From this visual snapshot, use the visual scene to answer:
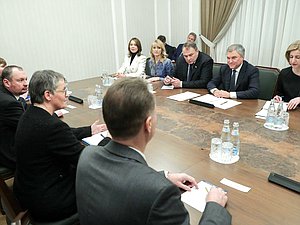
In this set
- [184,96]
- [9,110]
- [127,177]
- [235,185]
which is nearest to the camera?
[127,177]

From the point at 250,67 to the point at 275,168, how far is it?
1722 mm

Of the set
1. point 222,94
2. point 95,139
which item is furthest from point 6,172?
point 222,94

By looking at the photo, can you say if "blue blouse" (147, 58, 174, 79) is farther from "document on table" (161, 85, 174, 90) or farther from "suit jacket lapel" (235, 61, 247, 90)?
"suit jacket lapel" (235, 61, 247, 90)

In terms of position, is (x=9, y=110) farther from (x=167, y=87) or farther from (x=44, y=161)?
(x=167, y=87)

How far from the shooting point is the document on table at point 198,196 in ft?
3.92

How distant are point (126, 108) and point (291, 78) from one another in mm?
2458

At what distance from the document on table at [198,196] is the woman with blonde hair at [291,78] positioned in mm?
1693

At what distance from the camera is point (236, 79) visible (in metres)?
2.97

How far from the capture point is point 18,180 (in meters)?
1.59

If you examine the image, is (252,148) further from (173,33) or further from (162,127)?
(173,33)

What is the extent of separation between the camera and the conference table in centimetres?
116

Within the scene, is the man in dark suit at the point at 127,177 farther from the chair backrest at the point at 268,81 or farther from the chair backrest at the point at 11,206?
the chair backrest at the point at 268,81

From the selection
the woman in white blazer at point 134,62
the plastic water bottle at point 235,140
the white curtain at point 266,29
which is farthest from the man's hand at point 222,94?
the white curtain at point 266,29

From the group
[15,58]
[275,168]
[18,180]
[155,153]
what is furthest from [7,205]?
[15,58]
